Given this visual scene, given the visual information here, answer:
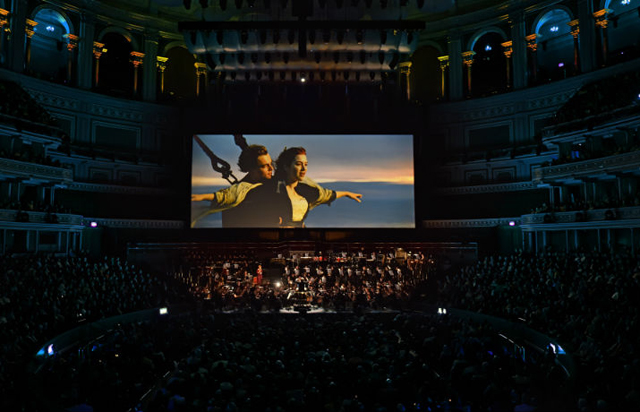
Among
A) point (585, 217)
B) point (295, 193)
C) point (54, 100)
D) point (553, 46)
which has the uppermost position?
point (553, 46)

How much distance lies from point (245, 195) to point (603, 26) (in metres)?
26.5

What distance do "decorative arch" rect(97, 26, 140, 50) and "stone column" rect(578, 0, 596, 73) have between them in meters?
32.3

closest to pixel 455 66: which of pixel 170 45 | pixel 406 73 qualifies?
pixel 406 73

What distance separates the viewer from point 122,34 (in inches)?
1609

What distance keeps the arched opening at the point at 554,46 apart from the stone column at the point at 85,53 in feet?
107

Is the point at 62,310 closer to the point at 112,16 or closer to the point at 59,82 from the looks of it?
the point at 59,82

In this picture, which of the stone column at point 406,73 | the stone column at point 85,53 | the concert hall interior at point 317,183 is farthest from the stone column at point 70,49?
the stone column at point 406,73

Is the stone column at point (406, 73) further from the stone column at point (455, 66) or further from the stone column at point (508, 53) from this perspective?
the stone column at point (508, 53)

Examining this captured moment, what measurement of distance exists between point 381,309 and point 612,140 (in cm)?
1759

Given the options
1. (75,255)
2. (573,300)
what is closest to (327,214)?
(75,255)

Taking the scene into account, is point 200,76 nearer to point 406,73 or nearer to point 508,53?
point 406,73

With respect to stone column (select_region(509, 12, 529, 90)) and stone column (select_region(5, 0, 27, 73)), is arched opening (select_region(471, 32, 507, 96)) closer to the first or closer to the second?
stone column (select_region(509, 12, 529, 90))

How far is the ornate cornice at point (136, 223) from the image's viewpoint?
36.7 metres

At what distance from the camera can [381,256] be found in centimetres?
3519
